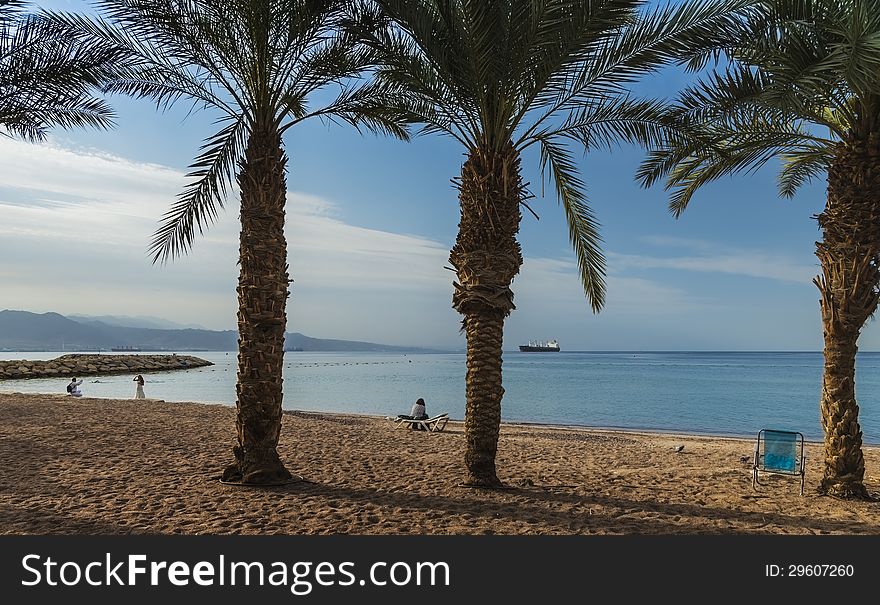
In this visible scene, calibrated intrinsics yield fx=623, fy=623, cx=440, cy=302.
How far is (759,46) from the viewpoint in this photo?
24.0 feet

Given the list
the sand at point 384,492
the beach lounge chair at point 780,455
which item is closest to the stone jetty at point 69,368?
the sand at point 384,492

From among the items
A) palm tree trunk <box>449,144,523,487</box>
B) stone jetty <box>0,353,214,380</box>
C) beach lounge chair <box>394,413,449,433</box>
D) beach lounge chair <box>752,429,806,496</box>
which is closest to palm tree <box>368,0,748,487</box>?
palm tree trunk <box>449,144,523,487</box>

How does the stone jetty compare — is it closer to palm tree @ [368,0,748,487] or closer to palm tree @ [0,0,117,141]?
palm tree @ [0,0,117,141]

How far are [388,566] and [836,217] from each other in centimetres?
681

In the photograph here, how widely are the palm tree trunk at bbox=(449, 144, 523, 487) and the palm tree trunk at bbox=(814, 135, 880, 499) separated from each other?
3876mm

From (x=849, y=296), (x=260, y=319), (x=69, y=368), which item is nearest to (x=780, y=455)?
(x=849, y=296)

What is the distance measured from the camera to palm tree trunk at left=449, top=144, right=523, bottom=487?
24.7ft

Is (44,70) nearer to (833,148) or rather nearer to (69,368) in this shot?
(833,148)

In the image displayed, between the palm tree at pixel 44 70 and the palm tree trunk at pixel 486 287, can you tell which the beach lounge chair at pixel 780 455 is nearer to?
the palm tree trunk at pixel 486 287

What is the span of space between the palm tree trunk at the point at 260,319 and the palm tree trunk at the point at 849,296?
666 cm

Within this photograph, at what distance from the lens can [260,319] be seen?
7.34 meters

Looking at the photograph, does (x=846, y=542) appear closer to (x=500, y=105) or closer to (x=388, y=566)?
(x=388, y=566)

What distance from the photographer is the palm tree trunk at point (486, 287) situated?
296 inches

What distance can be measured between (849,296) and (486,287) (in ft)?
14.2
